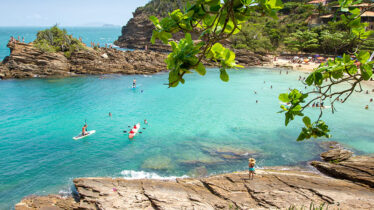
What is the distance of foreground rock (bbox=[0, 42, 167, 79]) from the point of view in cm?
3584

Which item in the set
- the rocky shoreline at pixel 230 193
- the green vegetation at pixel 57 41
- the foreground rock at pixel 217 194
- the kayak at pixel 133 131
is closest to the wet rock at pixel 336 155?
the rocky shoreline at pixel 230 193

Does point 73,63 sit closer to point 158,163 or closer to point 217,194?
point 158,163

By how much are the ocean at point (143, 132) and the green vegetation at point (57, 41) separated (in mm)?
10304

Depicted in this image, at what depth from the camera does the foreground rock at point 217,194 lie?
8.95 metres

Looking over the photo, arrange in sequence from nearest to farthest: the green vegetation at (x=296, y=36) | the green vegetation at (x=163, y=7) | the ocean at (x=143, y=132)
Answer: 1. the ocean at (x=143, y=132)
2. the green vegetation at (x=296, y=36)
3. the green vegetation at (x=163, y=7)

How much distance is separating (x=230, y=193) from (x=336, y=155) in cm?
864

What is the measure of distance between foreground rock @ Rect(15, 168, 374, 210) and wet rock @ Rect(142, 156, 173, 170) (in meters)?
2.84

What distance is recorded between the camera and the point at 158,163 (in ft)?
46.4

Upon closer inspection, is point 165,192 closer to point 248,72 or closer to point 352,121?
point 352,121

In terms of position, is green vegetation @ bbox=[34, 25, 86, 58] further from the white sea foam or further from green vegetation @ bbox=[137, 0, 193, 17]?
green vegetation @ bbox=[137, 0, 193, 17]

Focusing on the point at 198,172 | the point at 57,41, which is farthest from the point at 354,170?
the point at 57,41

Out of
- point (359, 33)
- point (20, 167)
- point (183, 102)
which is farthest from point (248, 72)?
point (359, 33)

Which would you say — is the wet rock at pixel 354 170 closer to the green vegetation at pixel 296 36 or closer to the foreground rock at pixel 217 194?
the foreground rock at pixel 217 194

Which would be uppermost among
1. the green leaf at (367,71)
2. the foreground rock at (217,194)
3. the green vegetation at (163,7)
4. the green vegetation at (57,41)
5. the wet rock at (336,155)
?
the green vegetation at (163,7)
